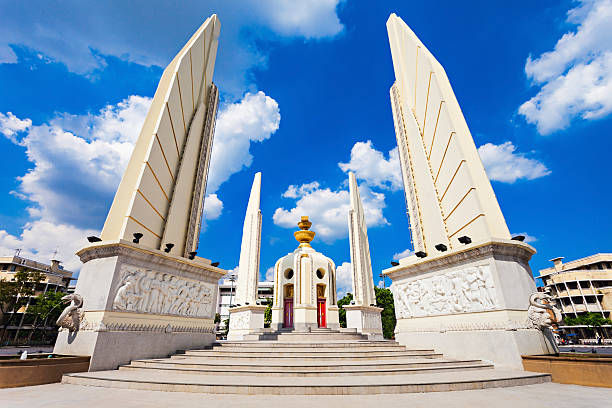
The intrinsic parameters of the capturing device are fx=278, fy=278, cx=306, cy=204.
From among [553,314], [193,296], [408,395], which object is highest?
[193,296]

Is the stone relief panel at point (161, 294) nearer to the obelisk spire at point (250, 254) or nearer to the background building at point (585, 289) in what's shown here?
the obelisk spire at point (250, 254)

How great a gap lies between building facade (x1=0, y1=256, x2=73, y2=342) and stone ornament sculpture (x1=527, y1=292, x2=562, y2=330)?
38.1 metres

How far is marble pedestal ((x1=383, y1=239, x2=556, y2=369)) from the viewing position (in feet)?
20.3

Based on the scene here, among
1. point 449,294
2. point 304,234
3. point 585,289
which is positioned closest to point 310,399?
point 449,294

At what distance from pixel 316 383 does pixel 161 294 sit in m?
4.89

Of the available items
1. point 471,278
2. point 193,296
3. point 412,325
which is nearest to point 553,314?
point 471,278

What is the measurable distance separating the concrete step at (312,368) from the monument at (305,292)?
14085mm

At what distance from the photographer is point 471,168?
7680 mm

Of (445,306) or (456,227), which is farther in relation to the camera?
(456,227)

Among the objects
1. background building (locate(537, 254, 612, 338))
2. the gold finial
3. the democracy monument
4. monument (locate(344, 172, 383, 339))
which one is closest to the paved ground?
the democracy monument

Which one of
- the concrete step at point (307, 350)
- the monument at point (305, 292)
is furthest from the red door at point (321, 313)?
the concrete step at point (307, 350)

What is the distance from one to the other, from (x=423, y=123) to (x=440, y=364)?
801cm

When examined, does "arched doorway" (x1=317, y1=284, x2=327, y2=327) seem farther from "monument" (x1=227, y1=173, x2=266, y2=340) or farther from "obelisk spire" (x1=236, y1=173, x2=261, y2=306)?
"obelisk spire" (x1=236, y1=173, x2=261, y2=306)

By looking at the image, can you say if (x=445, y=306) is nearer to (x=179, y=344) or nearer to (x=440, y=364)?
(x=440, y=364)
